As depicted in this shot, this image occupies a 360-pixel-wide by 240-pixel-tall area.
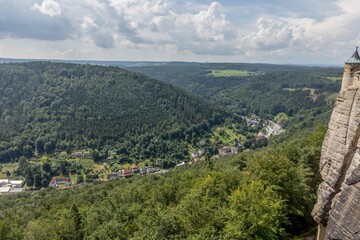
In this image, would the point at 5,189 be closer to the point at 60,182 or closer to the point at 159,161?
the point at 60,182

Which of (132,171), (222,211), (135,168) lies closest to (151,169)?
(135,168)

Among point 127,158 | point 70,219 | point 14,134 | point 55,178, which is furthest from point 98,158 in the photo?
point 70,219

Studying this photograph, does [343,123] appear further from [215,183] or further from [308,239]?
[215,183]

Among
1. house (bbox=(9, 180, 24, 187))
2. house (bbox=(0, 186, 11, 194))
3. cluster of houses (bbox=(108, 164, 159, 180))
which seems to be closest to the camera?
house (bbox=(0, 186, 11, 194))

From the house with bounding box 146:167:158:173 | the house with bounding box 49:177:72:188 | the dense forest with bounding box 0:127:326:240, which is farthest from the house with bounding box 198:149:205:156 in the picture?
the dense forest with bounding box 0:127:326:240

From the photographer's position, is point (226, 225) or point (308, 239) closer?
point (226, 225)

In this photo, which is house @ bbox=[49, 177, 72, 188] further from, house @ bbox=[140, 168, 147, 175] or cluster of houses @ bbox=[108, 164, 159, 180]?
house @ bbox=[140, 168, 147, 175]

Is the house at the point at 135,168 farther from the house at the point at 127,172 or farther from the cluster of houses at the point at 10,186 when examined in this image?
the cluster of houses at the point at 10,186
